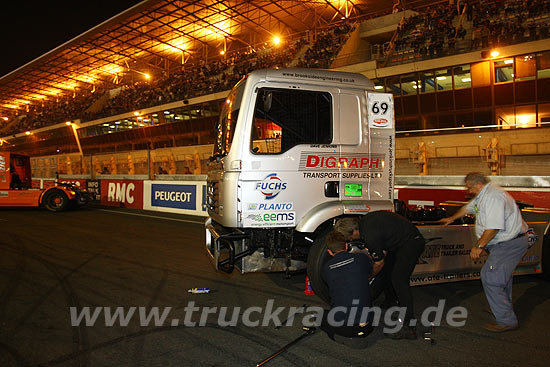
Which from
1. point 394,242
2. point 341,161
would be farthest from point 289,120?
point 394,242

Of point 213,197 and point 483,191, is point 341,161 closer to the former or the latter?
point 483,191

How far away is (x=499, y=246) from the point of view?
4.11 meters

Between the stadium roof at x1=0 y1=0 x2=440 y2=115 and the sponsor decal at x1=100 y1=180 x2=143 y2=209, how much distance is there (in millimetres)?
19554

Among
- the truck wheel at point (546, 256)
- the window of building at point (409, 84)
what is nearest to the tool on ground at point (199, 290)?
the truck wheel at point (546, 256)

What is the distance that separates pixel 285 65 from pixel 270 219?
2981cm

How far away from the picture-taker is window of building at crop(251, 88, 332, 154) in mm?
4898

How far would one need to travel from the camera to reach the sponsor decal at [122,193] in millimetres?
17516

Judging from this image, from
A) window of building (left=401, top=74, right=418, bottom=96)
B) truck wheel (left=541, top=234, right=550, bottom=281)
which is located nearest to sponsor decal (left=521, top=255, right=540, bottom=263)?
truck wheel (left=541, top=234, right=550, bottom=281)

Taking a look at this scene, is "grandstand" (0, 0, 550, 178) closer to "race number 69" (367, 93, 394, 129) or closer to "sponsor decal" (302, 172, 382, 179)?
"race number 69" (367, 93, 394, 129)

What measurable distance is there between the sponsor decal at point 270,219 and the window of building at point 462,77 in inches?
807

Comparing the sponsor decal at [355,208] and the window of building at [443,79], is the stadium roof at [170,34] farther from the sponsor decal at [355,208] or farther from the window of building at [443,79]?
the sponsor decal at [355,208]

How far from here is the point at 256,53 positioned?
37.5 metres

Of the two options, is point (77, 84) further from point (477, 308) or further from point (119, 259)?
point (477, 308)

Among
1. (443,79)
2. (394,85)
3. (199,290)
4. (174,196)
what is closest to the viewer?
(199,290)
